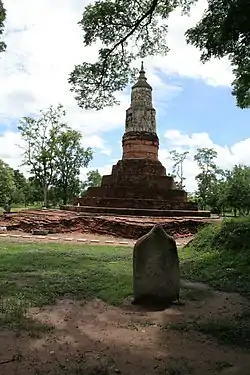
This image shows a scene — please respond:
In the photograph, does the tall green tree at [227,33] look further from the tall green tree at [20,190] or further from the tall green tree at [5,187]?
the tall green tree at [20,190]

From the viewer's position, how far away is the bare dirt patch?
18078mm

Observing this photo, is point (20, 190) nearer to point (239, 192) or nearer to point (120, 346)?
point (239, 192)

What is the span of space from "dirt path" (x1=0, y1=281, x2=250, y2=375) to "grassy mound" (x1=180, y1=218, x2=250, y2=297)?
1718 millimetres

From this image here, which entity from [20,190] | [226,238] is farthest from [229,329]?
[20,190]

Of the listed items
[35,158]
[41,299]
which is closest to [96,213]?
[41,299]

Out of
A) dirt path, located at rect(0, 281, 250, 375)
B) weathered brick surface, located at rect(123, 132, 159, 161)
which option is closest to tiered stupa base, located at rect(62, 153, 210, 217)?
weathered brick surface, located at rect(123, 132, 159, 161)

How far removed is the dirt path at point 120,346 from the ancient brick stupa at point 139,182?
15478mm

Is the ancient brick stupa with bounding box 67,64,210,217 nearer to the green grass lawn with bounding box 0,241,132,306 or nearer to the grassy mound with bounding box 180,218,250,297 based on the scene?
the grassy mound with bounding box 180,218,250,297

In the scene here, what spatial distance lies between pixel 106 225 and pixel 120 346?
14377 millimetres

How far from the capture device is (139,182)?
2361 cm

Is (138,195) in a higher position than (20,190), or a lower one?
lower

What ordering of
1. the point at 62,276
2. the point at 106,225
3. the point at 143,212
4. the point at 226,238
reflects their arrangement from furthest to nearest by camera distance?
the point at 143,212, the point at 106,225, the point at 226,238, the point at 62,276

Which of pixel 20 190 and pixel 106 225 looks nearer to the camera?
pixel 106 225

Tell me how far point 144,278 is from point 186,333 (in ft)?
4.64
